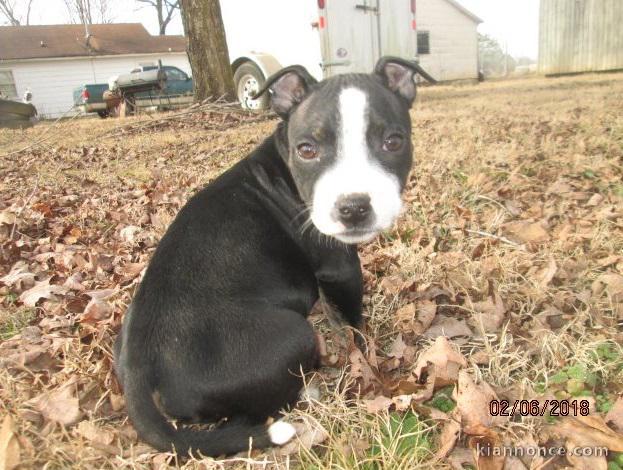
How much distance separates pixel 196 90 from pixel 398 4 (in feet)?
22.6

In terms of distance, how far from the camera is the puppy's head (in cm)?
291

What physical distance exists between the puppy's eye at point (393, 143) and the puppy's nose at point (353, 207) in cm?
52

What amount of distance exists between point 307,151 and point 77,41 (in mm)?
52300

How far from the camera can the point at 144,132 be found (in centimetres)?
1234

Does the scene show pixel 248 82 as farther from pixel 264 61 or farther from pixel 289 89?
pixel 289 89

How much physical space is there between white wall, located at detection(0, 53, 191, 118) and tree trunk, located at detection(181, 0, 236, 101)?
114ft

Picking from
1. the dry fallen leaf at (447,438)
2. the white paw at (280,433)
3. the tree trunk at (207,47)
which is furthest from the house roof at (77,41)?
the dry fallen leaf at (447,438)

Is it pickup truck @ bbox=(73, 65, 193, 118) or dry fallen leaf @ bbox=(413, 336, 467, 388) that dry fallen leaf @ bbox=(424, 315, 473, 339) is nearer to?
dry fallen leaf @ bbox=(413, 336, 467, 388)

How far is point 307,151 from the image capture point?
327cm

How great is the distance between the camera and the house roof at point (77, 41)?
45.6 m

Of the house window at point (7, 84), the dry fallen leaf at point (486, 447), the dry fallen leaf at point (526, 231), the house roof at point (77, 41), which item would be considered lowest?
the dry fallen leaf at point (486, 447)

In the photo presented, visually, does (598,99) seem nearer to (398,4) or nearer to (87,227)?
(398,4)

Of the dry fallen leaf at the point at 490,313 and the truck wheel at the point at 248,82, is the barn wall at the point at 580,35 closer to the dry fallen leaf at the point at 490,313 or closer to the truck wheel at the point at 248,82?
the truck wheel at the point at 248,82

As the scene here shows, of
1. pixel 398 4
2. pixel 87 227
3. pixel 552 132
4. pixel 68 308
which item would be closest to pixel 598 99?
pixel 552 132
